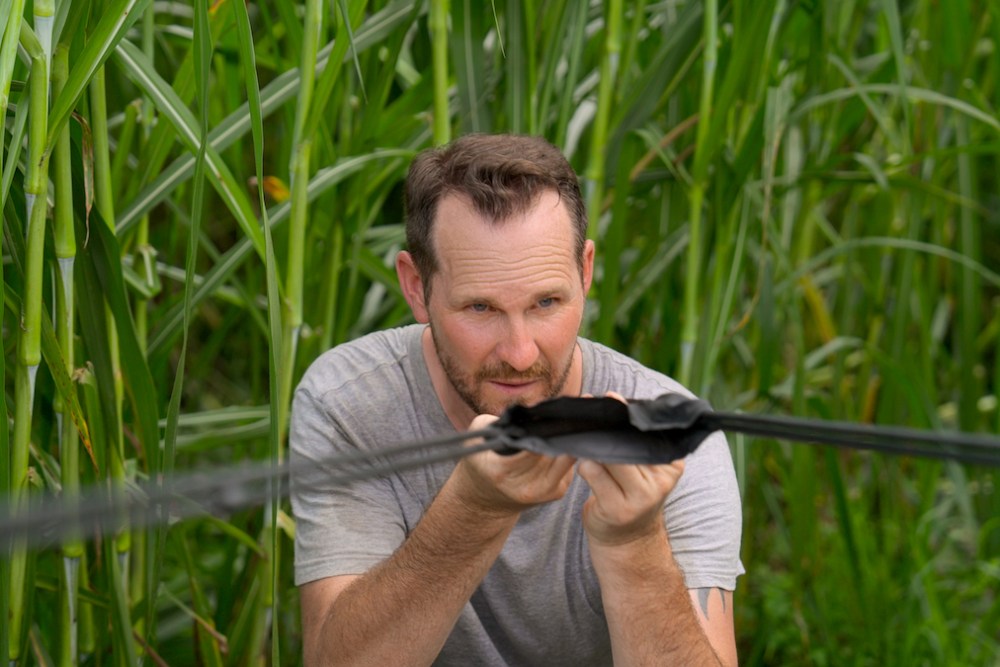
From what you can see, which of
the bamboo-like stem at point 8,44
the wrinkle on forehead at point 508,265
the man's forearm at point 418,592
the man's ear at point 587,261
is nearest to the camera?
the bamboo-like stem at point 8,44

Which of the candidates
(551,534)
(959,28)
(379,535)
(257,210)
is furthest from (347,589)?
(959,28)

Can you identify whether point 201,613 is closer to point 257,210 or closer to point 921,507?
point 257,210

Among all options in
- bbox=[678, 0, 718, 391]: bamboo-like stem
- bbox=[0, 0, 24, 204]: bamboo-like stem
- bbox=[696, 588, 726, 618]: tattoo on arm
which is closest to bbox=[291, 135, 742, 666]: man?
bbox=[696, 588, 726, 618]: tattoo on arm

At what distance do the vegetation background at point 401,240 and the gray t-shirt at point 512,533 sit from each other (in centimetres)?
6

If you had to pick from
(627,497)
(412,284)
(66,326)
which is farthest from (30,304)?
(627,497)

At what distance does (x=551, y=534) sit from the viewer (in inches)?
49.6

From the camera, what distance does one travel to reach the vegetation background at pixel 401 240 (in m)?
1.07

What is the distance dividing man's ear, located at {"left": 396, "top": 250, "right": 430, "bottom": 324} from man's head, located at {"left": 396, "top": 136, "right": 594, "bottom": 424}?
44 millimetres

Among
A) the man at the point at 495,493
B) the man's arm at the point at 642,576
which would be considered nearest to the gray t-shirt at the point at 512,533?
the man at the point at 495,493

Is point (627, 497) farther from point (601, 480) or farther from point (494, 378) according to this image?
point (494, 378)

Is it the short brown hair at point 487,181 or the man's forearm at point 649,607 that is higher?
the short brown hair at point 487,181

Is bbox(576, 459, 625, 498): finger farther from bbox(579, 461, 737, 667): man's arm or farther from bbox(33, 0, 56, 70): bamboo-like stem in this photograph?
bbox(33, 0, 56, 70): bamboo-like stem

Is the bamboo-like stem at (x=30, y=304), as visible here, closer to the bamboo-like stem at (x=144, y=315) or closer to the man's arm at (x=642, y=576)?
the bamboo-like stem at (x=144, y=315)

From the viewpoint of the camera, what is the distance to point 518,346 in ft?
3.62
